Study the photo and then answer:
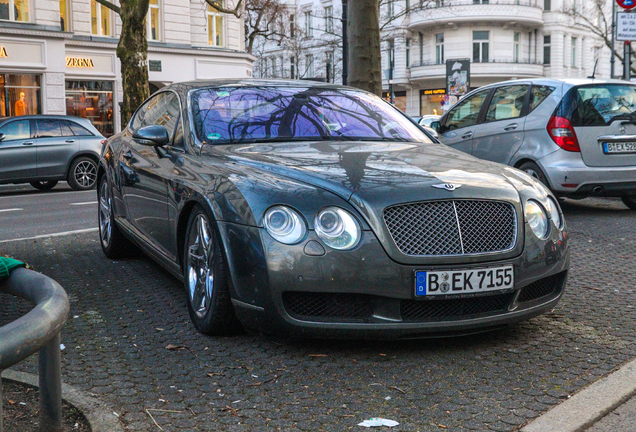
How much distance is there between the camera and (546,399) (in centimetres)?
334

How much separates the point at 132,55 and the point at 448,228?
1714 centimetres

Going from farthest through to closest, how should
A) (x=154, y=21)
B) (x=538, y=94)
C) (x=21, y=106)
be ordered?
1. (x=154, y=21)
2. (x=21, y=106)
3. (x=538, y=94)

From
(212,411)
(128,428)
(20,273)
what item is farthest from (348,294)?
(20,273)

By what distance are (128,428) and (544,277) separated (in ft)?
7.52

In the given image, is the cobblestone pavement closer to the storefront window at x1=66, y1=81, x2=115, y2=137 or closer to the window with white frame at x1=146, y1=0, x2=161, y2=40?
the storefront window at x1=66, y1=81, x2=115, y2=137

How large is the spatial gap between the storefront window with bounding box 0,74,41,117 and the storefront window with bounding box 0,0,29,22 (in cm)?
195

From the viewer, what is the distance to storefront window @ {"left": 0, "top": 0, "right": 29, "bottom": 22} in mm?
26438

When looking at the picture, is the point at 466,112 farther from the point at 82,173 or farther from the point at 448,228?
the point at 82,173

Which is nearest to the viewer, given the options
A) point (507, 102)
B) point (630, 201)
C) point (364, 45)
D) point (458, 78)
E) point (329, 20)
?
point (507, 102)

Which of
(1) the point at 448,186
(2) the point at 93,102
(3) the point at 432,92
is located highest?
(3) the point at 432,92

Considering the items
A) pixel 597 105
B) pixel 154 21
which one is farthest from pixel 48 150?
pixel 154 21

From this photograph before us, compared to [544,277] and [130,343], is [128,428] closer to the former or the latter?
[130,343]

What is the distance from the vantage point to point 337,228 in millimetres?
3770

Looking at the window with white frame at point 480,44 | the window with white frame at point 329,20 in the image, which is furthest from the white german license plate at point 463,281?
the window with white frame at point 329,20
